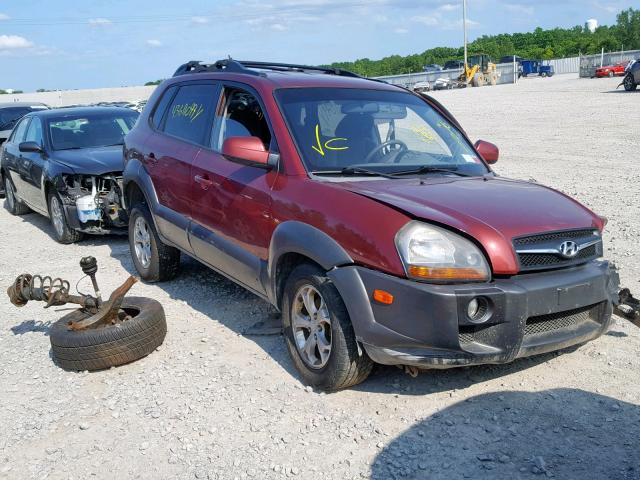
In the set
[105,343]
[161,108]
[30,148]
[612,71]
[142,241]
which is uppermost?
[161,108]

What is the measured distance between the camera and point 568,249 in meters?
3.76

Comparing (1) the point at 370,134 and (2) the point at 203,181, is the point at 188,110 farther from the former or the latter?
(1) the point at 370,134

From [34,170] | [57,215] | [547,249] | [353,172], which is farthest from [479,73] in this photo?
[547,249]

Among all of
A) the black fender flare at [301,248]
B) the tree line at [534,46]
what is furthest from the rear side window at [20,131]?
the tree line at [534,46]

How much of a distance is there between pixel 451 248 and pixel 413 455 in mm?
1094

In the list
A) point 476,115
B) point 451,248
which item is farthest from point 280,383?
point 476,115

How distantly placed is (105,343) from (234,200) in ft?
4.35

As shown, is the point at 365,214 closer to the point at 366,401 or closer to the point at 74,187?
the point at 366,401

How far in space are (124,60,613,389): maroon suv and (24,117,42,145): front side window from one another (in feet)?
14.0

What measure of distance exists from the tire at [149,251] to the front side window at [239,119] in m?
1.49

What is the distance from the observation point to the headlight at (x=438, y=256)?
351 centimetres

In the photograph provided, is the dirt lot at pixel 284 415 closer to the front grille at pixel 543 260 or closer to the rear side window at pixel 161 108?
the front grille at pixel 543 260

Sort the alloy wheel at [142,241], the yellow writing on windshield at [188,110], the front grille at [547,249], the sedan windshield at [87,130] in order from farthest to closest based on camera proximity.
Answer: the sedan windshield at [87,130] → the alloy wheel at [142,241] → the yellow writing on windshield at [188,110] → the front grille at [547,249]

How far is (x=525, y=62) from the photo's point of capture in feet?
226
